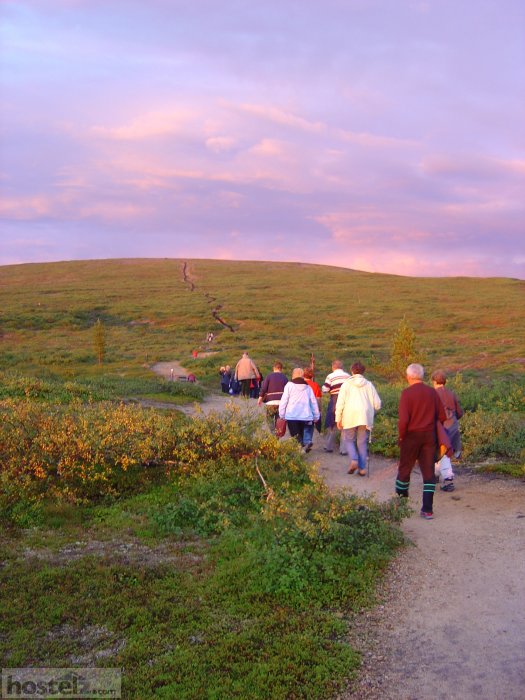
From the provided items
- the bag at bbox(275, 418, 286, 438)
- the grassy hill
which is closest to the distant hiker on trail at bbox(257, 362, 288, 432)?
the bag at bbox(275, 418, 286, 438)

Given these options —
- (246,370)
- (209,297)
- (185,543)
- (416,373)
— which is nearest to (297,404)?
(416,373)

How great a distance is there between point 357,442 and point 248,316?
47506 millimetres

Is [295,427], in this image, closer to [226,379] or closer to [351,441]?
[351,441]

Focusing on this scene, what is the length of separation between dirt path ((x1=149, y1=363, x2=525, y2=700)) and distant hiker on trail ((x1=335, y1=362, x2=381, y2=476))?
1.88 m

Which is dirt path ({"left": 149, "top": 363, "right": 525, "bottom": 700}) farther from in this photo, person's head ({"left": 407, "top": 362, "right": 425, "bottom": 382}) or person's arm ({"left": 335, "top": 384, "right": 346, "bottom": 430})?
person's arm ({"left": 335, "top": 384, "right": 346, "bottom": 430})

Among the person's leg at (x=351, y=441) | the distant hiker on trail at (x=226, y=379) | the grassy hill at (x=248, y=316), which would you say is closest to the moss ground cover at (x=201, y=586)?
the person's leg at (x=351, y=441)

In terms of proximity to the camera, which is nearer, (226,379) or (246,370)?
(246,370)

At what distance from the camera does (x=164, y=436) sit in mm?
9844

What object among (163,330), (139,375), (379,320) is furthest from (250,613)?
(379,320)

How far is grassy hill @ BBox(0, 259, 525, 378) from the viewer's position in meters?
37.1

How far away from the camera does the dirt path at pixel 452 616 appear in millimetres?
4645

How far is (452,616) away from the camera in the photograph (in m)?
5.61

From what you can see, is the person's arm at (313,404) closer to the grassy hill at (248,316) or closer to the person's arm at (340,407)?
the person's arm at (340,407)

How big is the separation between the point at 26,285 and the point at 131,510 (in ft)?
263
